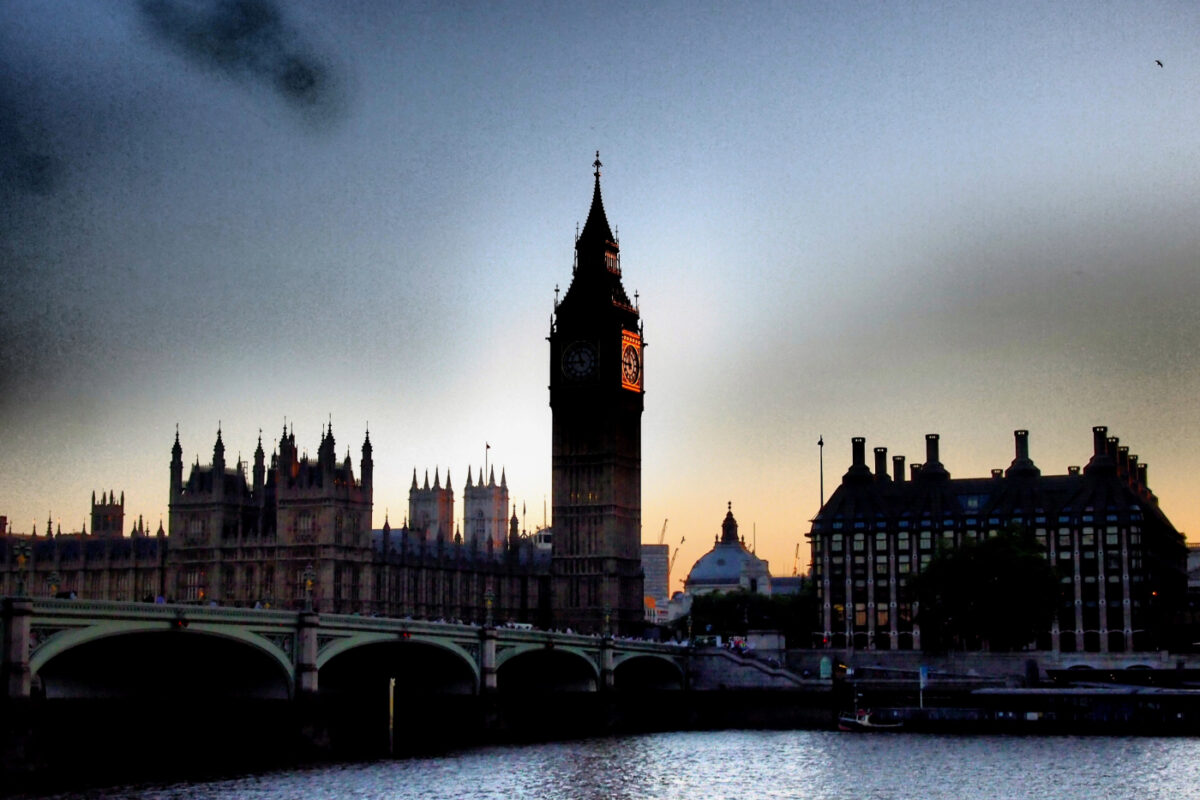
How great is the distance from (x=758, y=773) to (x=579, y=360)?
86672mm

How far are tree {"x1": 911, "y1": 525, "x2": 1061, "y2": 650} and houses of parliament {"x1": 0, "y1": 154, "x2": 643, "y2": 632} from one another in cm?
3145

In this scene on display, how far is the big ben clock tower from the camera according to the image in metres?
162

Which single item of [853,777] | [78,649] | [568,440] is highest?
[568,440]

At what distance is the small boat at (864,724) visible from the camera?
107 metres

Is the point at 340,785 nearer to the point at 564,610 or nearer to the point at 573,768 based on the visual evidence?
the point at 573,768

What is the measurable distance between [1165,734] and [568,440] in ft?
242

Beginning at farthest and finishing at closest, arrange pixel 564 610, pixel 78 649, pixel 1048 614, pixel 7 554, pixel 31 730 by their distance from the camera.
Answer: pixel 564 610, pixel 7 554, pixel 1048 614, pixel 78 649, pixel 31 730

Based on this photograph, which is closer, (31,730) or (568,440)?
(31,730)

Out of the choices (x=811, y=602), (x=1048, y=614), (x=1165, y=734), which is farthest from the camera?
(x=811, y=602)

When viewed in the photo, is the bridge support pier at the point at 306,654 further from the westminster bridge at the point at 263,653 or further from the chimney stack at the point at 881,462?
the chimney stack at the point at 881,462

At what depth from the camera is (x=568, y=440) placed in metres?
165

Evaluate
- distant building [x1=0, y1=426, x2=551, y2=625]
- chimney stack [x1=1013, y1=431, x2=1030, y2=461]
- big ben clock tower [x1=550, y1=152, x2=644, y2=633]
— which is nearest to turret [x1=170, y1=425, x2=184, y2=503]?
distant building [x1=0, y1=426, x2=551, y2=625]

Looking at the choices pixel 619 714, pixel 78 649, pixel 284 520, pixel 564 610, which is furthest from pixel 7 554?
pixel 78 649

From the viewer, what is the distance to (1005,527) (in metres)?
152
